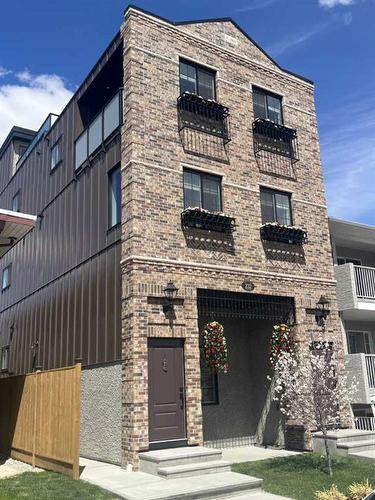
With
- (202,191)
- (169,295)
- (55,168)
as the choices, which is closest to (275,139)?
(202,191)

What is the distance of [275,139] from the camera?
15031 mm

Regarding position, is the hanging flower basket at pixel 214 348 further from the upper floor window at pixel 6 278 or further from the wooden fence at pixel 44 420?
the upper floor window at pixel 6 278

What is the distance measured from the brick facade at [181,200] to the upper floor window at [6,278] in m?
12.8

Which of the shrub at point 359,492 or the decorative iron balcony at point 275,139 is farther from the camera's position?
the decorative iron balcony at point 275,139

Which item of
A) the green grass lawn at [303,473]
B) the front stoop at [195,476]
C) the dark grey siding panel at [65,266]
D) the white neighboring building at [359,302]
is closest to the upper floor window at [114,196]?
the dark grey siding panel at [65,266]

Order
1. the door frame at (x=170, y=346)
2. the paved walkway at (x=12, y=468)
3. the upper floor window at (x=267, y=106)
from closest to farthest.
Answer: the paved walkway at (x=12, y=468)
the door frame at (x=170, y=346)
the upper floor window at (x=267, y=106)

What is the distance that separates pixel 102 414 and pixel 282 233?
6.65 m

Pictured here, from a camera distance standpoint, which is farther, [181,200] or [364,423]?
[364,423]

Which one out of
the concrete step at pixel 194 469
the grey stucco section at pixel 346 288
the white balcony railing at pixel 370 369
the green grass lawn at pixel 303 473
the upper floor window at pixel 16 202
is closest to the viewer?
the green grass lawn at pixel 303 473

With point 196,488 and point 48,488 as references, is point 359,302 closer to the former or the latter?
point 196,488

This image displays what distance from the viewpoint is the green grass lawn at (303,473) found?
8.86m

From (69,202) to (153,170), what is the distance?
193 inches

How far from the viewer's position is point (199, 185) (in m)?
13.1

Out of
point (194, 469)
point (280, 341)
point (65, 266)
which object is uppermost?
point (65, 266)
